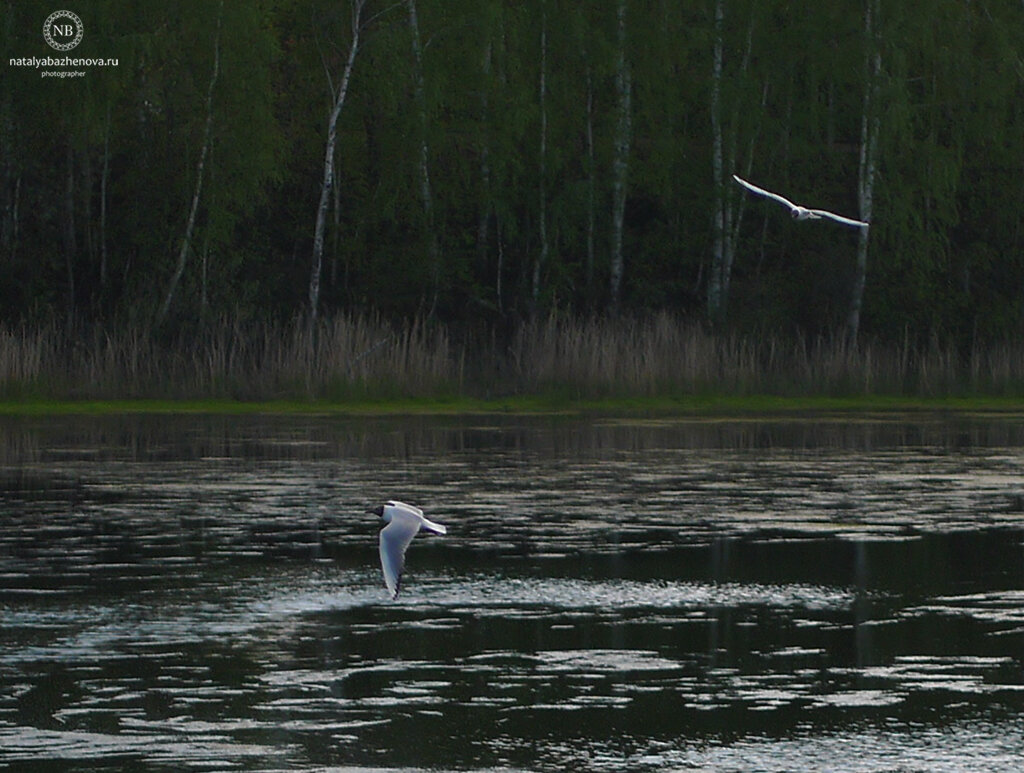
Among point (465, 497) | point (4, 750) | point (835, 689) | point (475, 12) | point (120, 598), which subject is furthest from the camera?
point (475, 12)

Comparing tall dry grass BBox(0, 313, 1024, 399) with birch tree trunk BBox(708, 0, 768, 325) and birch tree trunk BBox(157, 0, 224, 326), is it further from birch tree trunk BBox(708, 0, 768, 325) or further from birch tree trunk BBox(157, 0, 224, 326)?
birch tree trunk BBox(708, 0, 768, 325)

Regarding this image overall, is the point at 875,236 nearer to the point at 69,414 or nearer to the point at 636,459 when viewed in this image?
the point at 69,414

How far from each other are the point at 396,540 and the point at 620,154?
30928mm

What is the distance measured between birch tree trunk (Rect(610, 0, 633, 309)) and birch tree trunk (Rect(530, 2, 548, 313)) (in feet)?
4.49

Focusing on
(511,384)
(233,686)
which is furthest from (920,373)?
(233,686)

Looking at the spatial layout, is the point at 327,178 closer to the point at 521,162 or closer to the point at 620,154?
→ the point at 521,162

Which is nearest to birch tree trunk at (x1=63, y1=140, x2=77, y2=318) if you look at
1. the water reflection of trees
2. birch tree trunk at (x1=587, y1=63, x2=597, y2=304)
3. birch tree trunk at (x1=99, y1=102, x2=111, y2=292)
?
birch tree trunk at (x1=99, y1=102, x2=111, y2=292)

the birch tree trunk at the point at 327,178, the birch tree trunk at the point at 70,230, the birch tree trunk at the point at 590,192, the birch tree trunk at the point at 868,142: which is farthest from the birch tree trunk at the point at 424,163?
the birch tree trunk at the point at 868,142

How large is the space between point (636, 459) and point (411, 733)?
12.9 metres

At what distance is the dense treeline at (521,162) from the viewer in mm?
37906

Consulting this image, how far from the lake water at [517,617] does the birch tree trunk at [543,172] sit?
20786 mm

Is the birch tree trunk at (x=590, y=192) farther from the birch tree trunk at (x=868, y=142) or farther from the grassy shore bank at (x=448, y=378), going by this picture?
the grassy shore bank at (x=448, y=378)

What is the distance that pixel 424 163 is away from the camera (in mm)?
40219

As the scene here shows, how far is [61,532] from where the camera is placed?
1439 centimetres
